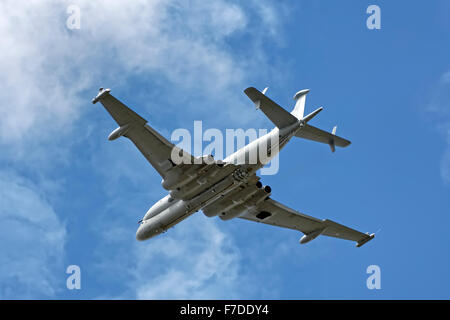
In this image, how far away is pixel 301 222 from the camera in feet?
166

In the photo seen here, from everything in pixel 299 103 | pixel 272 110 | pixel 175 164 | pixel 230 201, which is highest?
pixel 299 103

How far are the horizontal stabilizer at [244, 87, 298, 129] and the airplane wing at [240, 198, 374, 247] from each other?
10.4 metres

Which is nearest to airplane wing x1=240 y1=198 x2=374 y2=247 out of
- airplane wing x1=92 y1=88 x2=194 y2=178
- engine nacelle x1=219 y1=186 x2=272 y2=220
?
engine nacelle x1=219 y1=186 x2=272 y2=220

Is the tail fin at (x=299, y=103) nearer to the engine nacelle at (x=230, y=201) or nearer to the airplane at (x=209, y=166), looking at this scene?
the airplane at (x=209, y=166)

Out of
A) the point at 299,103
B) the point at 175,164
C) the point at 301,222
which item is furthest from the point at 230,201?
the point at 299,103

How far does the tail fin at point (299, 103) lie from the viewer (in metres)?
43.6

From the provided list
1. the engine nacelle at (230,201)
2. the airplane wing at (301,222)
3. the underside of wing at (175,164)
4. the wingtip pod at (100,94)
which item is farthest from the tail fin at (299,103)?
the wingtip pod at (100,94)

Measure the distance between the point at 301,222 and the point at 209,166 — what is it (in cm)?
1307

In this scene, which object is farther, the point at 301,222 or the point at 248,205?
the point at 301,222

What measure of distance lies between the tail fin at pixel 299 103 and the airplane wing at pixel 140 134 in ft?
29.0

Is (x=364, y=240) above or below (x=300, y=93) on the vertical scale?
below

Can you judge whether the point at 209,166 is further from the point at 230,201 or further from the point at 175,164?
the point at 230,201
